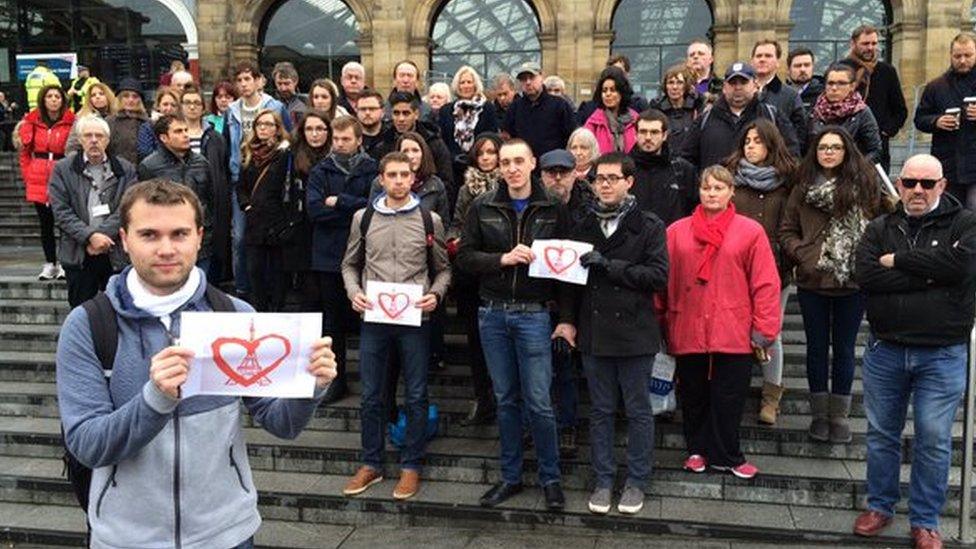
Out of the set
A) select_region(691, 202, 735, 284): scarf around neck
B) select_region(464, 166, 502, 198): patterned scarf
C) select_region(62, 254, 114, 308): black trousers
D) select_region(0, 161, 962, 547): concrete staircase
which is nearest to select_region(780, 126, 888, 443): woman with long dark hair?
select_region(0, 161, 962, 547): concrete staircase

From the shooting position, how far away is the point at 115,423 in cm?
231

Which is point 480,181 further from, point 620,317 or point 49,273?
point 49,273

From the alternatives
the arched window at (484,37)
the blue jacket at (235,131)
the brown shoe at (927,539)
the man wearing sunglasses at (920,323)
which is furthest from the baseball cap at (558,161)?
the arched window at (484,37)

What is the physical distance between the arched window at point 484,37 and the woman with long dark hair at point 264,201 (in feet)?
39.1

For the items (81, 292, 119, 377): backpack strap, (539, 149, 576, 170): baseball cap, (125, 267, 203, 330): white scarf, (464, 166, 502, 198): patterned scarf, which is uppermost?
(539, 149, 576, 170): baseball cap

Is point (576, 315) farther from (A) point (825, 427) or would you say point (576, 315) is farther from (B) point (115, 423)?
(B) point (115, 423)

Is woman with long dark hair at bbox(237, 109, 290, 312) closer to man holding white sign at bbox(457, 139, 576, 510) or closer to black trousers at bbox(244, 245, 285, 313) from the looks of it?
black trousers at bbox(244, 245, 285, 313)

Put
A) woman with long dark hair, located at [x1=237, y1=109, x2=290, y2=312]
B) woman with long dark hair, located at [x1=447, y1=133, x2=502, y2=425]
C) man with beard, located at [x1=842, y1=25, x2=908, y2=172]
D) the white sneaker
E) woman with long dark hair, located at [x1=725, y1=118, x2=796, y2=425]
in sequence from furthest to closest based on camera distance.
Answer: the white sneaker, man with beard, located at [x1=842, y1=25, x2=908, y2=172], woman with long dark hair, located at [x1=237, y1=109, x2=290, y2=312], woman with long dark hair, located at [x1=447, y1=133, x2=502, y2=425], woman with long dark hair, located at [x1=725, y1=118, x2=796, y2=425]

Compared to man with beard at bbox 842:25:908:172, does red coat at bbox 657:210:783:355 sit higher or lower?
lower

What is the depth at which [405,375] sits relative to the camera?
18.0 ft

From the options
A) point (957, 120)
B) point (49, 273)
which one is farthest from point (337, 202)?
point (957, 120)

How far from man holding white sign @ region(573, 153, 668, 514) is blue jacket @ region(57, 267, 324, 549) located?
2.79 meters

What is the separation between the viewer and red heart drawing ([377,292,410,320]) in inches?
208

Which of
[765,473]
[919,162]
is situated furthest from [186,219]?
[765,473]
